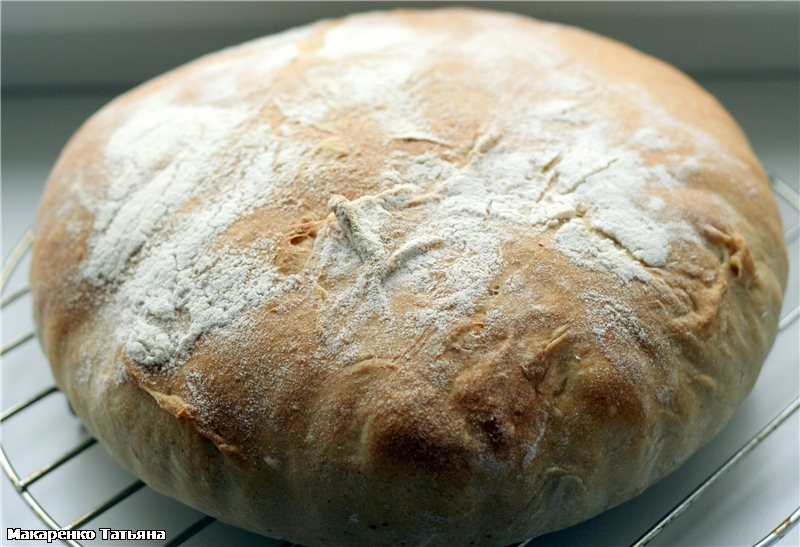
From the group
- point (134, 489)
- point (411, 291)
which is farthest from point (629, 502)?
point (134, 489)

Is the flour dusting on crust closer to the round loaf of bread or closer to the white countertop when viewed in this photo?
the round loaf of bread

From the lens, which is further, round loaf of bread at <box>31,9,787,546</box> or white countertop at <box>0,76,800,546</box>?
white countertop at <box>0,76,800,546</box>

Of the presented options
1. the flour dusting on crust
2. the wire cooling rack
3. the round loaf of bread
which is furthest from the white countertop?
the flour dusting on crust

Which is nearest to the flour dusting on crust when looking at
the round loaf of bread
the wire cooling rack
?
the round loaf of bread

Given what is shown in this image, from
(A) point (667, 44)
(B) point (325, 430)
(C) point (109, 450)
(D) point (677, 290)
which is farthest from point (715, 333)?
(A) point (667, 44)

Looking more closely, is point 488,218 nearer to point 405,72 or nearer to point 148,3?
point 405,72

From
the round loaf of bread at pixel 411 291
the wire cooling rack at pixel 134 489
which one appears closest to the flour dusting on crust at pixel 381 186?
the round loaf of bread at pixel 411 291

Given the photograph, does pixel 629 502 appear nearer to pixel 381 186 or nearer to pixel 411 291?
pixel 411 291

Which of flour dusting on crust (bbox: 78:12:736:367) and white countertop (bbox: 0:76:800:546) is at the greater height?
flour dusting on crust (bbox: 78:12:736:367)
